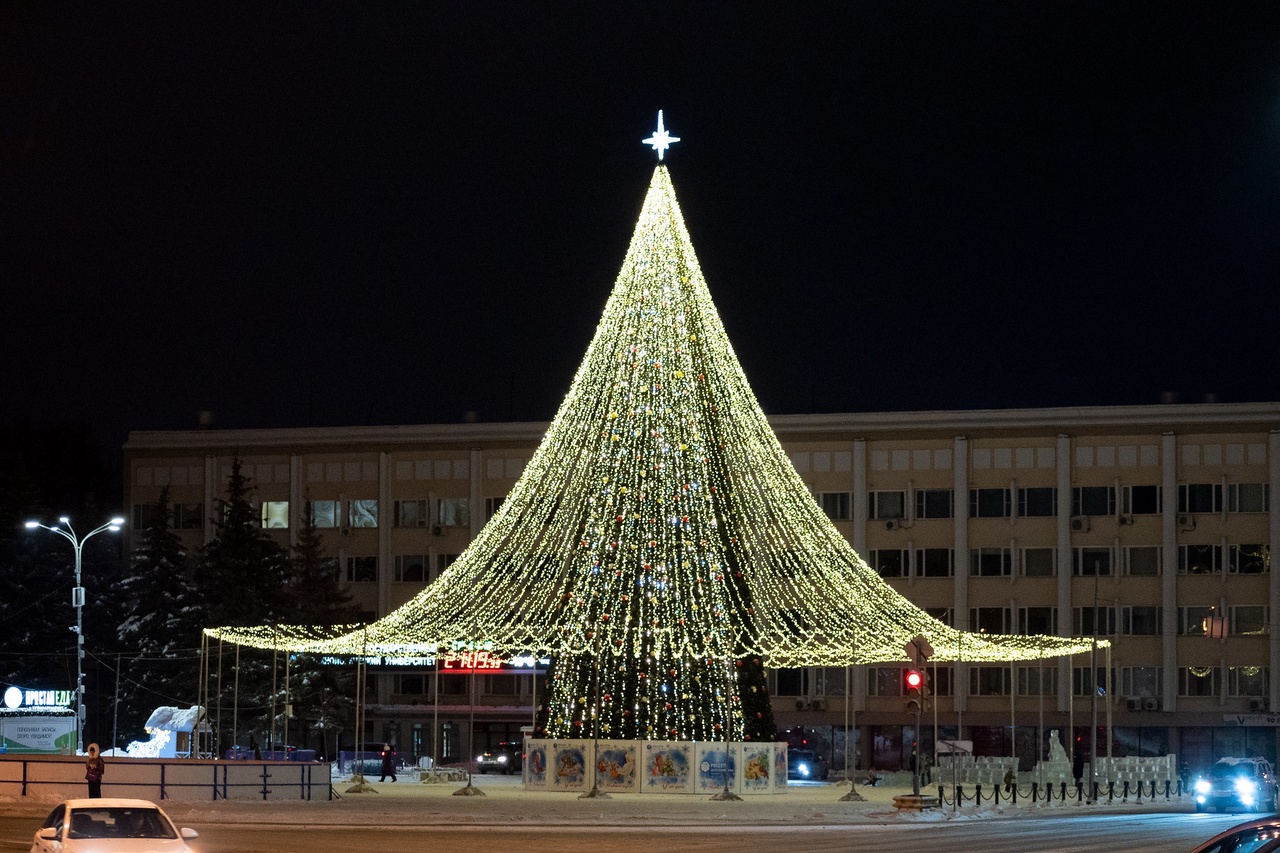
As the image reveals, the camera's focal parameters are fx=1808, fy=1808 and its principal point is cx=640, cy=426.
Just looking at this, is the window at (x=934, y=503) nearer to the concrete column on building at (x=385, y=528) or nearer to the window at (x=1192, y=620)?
the window at (x=1192, y=620)

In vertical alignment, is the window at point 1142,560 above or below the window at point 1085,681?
above

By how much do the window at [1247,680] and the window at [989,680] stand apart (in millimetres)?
8918

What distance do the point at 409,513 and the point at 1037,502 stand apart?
28162mm

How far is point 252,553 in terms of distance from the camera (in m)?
75.6

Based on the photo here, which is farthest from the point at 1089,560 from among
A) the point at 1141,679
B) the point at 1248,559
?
the point at 1248,559

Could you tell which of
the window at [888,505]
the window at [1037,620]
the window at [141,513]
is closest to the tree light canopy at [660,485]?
the window at [1037,620]

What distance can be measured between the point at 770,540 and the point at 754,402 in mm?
5682

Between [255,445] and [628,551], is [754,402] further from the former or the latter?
[255,445]

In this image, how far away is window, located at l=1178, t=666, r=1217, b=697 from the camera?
74.1 metres

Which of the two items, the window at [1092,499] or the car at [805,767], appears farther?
the window at [1092,499]

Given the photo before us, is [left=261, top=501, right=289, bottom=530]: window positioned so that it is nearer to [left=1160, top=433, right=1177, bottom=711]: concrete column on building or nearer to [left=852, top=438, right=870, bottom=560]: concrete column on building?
[left=852, top=438, right=870, bottom=560]: concrete column on building

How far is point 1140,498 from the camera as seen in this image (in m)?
75.9

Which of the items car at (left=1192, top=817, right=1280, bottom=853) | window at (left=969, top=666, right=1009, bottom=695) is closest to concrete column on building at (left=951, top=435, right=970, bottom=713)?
window at (left=969, top=666, right=1009, bottom=695)

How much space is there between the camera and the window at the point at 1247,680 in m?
73.4
